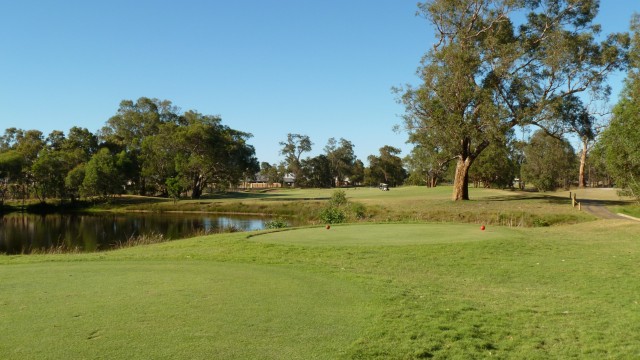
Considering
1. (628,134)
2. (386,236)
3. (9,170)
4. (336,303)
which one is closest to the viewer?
(336,303)

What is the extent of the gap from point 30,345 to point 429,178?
327 feet

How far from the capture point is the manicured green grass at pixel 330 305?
19.5 feet

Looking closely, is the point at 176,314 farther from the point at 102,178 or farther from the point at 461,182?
the point at 102,178

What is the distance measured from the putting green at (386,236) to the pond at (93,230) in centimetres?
1349

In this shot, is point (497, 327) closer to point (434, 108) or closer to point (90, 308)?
point (90, 308)

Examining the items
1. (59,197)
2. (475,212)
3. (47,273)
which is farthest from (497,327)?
(59,197)

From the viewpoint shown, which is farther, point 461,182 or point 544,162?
point 544,162

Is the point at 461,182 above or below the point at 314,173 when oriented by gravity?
below

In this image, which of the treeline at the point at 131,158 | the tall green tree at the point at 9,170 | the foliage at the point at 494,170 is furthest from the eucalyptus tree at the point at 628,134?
the tall green tree at the point at 9,170

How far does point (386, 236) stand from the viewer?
711 inches

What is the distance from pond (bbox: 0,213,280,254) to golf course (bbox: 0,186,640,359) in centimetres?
1701

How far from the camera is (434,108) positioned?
37781mm

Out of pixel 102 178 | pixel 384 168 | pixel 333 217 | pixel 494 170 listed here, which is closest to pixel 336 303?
pixel 333 217

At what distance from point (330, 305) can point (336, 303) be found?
0.20m
